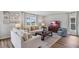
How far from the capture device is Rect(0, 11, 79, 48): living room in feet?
7.48

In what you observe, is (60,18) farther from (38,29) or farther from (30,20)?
(30,20)

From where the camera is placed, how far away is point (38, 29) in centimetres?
236

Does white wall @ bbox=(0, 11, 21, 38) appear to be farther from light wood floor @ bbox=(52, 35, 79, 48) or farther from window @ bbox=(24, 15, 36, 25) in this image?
light wood floor @ bbox=(52, 35, 79, 48)

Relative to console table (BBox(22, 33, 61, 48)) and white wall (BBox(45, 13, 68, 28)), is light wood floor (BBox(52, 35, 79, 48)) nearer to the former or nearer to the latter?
console table (BBox(22, 33, 61, 48))

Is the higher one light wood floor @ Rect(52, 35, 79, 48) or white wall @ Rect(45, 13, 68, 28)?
white wall @ Rect(45, 13, 68, 28)

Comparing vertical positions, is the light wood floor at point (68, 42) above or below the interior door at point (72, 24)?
below

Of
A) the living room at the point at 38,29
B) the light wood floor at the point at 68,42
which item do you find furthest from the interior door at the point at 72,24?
the light wood floor at the point at 68,42

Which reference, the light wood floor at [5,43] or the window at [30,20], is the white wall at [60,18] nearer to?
the window at [30,20]

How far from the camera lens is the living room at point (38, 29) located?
7.48ft

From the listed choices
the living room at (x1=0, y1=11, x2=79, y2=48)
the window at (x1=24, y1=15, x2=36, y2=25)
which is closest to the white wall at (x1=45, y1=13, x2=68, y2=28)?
the living room at (x1=0, y1=11, x2=79, y2=48)

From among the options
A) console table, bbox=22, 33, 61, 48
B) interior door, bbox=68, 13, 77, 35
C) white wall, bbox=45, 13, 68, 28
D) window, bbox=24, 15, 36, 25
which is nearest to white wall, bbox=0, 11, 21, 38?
window, bbox=24, 15, 36, 25

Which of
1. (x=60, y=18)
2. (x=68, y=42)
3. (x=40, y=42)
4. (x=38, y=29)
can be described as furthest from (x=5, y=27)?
(x=68, y=42)
